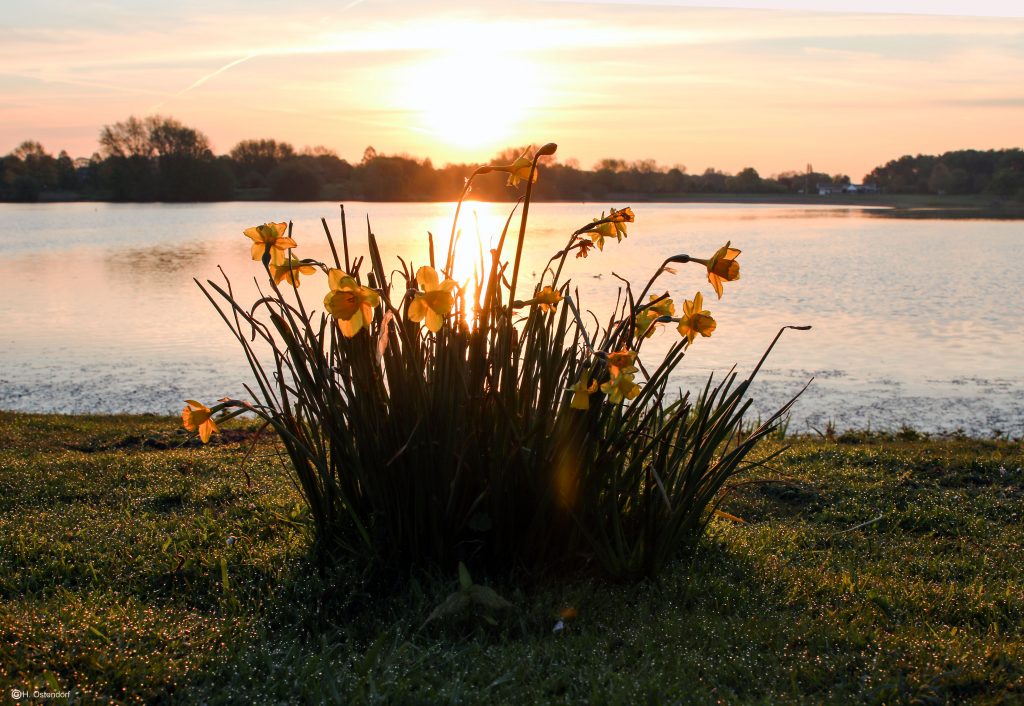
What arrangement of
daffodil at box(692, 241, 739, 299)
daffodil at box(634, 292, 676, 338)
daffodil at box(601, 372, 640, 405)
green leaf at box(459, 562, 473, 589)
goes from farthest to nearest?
1. daffodil at box(634, 292, 676, 338)
2. daffodil at box(692, 241, 739, 299)
3. green leaf at box(459, 562, 473, 589)
4. daffodil at box(601, 372, 640, 405)

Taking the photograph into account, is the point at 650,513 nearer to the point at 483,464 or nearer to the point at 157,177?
the point at 483,464

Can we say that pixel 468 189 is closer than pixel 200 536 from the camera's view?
Yes

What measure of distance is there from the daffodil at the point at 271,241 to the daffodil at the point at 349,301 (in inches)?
17.1

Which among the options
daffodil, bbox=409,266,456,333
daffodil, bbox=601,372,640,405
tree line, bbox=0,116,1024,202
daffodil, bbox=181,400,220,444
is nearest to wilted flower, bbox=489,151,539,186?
daffodil, bbox=409,266,456,333

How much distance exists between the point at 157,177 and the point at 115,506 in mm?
72926

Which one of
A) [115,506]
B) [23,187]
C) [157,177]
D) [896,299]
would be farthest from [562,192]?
[115,506]

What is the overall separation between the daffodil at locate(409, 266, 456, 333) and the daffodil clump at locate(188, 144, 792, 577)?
272 mm

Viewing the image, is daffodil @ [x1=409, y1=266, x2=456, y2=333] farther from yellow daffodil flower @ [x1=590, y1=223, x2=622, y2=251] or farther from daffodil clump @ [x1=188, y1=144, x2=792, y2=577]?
yellow daffodil flower @ [x1=590, y1=223, x2=622, y2=251]

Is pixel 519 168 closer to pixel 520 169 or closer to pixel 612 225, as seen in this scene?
pixel 520 169

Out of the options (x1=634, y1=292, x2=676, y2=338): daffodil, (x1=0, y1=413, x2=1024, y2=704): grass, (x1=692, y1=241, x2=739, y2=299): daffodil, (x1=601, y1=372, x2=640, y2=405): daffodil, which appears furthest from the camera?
(x1=634, y1=292, x2=676, y2=338): daffodil

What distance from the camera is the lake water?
8352 millimetres

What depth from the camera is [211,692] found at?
2242mm

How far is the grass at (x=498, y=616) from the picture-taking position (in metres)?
2.29

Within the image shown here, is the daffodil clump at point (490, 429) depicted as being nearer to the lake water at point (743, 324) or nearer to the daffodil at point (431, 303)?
the daffodil at point (431, 303)
